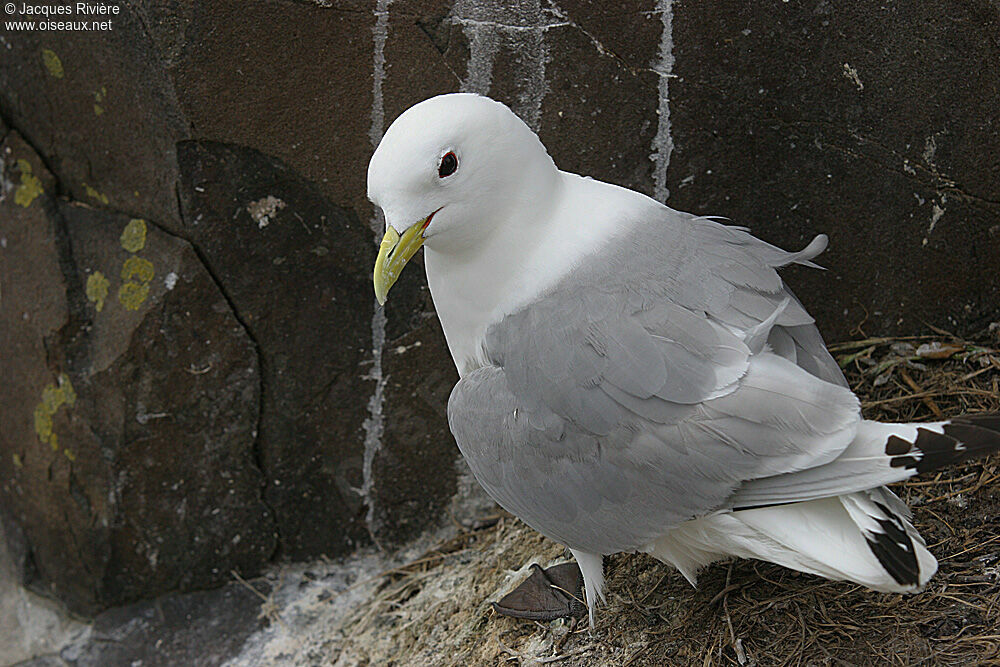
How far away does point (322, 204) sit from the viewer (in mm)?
2586

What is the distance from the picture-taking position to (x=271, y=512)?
2963 mm

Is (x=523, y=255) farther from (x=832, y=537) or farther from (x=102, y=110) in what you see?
(x=102, y=110)

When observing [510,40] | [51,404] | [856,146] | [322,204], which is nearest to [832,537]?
[856,146]

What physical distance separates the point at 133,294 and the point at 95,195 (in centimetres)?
31

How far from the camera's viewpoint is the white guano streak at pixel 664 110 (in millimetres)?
2400

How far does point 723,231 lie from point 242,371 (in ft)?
4.65

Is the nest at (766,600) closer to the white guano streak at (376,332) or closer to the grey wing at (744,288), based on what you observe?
the white guano streak at (376,332)

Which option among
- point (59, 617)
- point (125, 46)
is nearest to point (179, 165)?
point (125, 46)

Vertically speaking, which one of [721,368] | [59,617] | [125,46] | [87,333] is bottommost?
[59,617]

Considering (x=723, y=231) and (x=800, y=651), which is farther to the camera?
(x=723, y=231)

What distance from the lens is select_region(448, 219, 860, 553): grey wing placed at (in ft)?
5.53

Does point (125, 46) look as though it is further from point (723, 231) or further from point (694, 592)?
point (694, 592)

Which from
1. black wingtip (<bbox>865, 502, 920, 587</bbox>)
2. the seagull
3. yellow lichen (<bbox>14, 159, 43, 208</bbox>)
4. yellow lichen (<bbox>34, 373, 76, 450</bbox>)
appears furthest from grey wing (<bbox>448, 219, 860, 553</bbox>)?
yellow lichen (<bbox>14, 159, 43, 208</bbox>)

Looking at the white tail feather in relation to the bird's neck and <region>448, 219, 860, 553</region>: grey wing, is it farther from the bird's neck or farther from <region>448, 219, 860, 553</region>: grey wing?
the bird's neck
